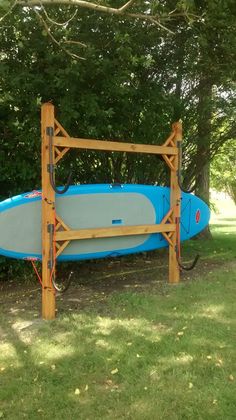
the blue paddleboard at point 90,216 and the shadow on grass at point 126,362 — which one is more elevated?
the blue paddleboard at point 90,216

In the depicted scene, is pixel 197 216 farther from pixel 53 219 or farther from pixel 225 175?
pixel 225 175

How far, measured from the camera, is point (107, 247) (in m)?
6.48

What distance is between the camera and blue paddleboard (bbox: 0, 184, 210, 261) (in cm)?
586

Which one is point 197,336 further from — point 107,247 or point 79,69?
point 79,69

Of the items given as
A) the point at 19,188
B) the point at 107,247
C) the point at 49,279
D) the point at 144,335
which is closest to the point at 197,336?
the point at 144,335

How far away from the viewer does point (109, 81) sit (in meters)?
6.73

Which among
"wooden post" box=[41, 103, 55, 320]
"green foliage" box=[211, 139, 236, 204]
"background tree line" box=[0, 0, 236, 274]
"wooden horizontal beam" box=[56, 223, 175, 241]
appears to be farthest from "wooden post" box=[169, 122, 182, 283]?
"green foliage" box=[211, 139, 236, 204]

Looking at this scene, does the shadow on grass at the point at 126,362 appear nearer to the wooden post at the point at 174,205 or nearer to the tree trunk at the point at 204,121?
the wooden post at the point at 174,205

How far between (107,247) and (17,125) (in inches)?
84.1

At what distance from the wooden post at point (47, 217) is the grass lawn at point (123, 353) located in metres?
0.21

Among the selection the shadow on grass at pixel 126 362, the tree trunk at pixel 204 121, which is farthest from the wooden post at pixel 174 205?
the tree trunk at pixel 204 121

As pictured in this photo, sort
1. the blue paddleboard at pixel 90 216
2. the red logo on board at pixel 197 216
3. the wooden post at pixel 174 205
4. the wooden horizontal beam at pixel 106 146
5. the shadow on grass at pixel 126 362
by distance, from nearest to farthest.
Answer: the shadow on grass at pixel 126 362
the wooden horizontal beam at pixel 106 146
the blue paddleboard at pixel 90 216
the wooden post at pixel 174 205
the red logo on board at pixel 197 216

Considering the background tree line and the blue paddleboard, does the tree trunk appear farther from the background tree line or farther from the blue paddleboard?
the blue paddleboard

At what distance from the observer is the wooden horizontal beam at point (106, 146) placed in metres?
5.36
